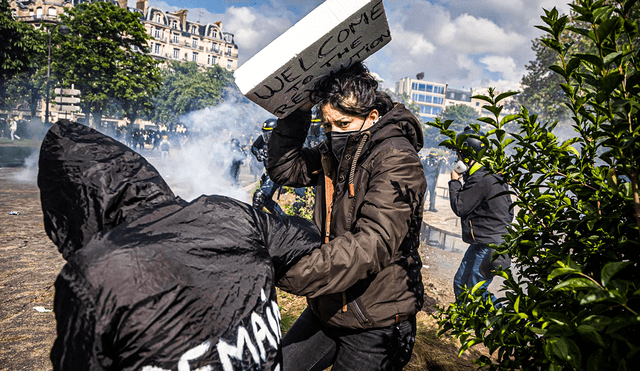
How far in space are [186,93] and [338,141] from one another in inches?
2091

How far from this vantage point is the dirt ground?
360 centimetres

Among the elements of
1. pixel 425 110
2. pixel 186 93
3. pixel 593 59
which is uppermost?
pixel 425 110

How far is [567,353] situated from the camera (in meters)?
0.92

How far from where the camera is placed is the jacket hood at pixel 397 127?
1810 millimetres

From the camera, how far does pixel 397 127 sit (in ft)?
6.00

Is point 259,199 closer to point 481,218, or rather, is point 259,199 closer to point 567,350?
point 481,218

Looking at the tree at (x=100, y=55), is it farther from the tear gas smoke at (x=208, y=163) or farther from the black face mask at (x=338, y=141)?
the black face mask at (x=338, y=141)

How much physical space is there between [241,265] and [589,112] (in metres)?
1.06

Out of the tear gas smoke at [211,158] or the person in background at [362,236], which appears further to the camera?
the tear gas smoke at [211,158]

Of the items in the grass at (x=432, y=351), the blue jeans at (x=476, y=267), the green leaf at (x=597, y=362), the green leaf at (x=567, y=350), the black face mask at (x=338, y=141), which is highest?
the black face mask at (x=338, y=141)

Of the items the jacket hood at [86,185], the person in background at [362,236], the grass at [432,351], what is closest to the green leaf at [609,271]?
the person in background at [362,236]

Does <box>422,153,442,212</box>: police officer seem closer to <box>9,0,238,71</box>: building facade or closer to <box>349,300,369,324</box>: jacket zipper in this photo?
<box>349,300,369,324</box>: jacket zipper

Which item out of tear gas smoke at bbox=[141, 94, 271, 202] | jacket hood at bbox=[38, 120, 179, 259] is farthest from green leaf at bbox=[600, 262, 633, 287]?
tear gas smoke at bbox=[141, 94, 271, 202]

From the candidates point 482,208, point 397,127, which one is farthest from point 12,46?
point 397,127
